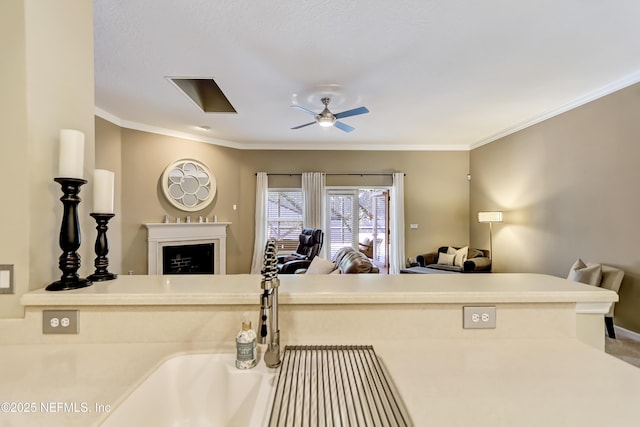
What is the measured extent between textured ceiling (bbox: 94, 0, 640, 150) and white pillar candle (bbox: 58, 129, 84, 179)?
56.4 inches

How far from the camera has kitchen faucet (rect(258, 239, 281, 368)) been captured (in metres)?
0.92

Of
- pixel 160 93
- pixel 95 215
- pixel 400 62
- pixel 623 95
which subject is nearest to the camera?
pixel 95 215

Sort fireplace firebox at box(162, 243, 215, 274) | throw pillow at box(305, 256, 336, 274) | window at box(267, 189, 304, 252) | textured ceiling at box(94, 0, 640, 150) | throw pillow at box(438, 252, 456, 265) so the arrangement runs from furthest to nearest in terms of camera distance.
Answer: window at box(267, 189, 304, 252) → throw pillow at box(438, 252, 456, 265) → fireplace firebox at box(162, 243, 215, 274) → throw pillow at box(305, 256, 336, 274) → textured ceiling at box(94, 0, 640, 150)

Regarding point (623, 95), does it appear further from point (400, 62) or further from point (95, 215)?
point (95, 215)

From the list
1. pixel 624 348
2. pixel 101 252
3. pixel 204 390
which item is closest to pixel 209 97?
pixel 101 252

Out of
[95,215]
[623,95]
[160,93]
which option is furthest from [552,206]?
[160,93]

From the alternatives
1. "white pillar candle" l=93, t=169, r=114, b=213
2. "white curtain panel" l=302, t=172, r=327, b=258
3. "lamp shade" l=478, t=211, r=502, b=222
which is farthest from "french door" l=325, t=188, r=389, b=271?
"white pillar candle" l=93, t=169, r=114, b=213

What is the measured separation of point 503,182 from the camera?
495 cm

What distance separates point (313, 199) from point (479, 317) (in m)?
4.91

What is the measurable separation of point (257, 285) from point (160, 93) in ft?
10.8

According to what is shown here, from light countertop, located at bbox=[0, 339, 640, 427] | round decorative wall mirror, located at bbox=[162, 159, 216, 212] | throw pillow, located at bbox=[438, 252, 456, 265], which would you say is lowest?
throw pillow, located at bbox=[438, 252, 456, 265]

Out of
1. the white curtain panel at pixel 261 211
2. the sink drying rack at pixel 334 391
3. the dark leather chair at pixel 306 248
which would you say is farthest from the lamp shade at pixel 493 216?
the sink drying rack at pixel 334 391

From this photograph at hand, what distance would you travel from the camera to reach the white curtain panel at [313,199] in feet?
19.3

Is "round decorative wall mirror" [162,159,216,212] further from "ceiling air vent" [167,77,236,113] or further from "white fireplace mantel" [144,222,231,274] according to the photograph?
"ceiling air vent" [167,77,236,113]
